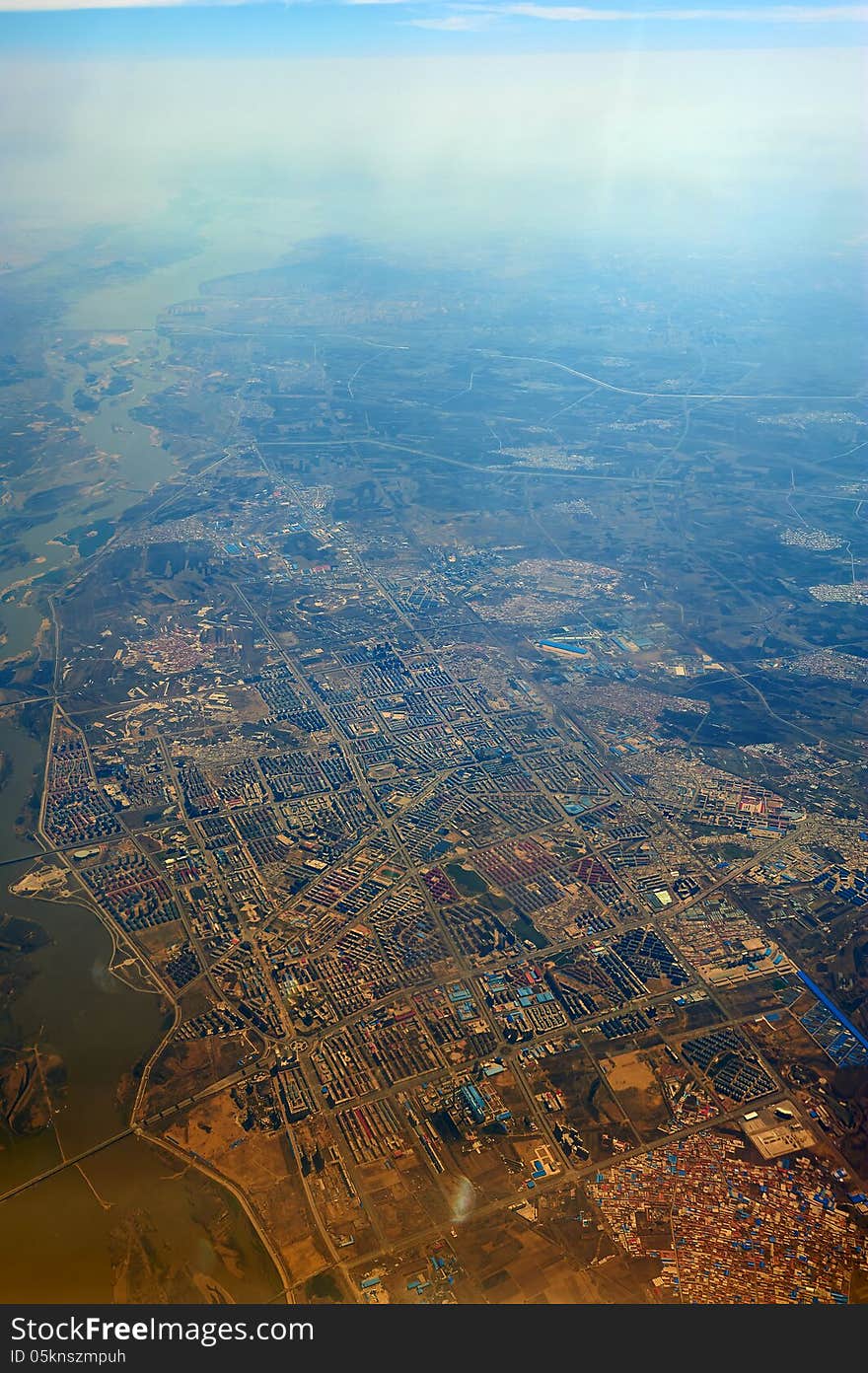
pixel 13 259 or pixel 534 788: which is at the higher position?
pixel 13 259

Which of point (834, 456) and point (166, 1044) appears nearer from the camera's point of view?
point (166, 1044)

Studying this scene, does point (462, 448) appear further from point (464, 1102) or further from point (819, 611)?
point (464, 1102)

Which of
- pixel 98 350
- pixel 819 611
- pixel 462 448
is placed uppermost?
Answer: pixel 98 350

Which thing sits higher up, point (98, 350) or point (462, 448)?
point (98, 350)

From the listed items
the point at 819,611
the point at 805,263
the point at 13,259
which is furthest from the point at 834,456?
the point at 13,259

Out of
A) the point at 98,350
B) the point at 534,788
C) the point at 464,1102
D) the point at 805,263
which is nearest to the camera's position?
the point at 464,1102

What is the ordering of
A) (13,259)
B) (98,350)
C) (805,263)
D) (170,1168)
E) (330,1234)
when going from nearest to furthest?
(330,1234)
(170,1168)
(98,350)
(13,259)
(805,263)

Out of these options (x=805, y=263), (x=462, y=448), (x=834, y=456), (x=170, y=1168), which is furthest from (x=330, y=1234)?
(x=805, y=263)

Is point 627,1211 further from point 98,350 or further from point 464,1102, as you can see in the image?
point 98,350

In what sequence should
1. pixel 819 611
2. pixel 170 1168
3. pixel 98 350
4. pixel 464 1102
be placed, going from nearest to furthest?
pixel 170 1168
pixel 464 1102
pixel 819 611
pixel 98 350
